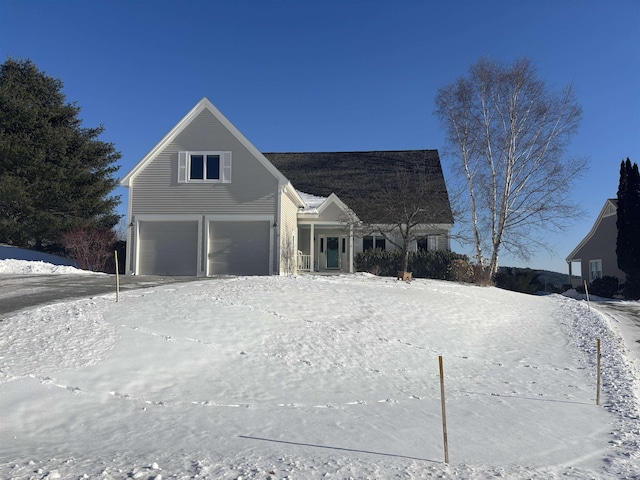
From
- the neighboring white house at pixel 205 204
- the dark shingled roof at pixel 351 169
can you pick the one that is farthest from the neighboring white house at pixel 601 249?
the neighboring white house at pixel 205 204

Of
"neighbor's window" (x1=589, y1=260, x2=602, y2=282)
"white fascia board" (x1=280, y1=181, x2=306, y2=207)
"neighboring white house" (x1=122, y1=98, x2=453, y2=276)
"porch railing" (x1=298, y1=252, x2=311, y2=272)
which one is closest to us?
"neighboring white house" (x1=122, y1=98, x2=453, y2=276)

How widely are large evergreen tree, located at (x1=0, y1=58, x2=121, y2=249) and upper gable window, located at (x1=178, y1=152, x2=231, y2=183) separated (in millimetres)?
11124

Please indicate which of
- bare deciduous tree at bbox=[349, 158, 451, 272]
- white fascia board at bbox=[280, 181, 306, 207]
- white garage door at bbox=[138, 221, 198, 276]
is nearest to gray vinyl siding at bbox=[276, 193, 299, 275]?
white fascia board at bbox=[280, 181, 306, 207]

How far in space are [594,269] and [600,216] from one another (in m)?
3.69

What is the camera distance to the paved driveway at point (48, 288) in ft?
38.9

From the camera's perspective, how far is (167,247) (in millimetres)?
20906

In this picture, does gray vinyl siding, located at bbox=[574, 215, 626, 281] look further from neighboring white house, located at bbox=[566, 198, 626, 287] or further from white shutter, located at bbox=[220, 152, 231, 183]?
white shutter, located at bbox=[220, 152, 231, 183]

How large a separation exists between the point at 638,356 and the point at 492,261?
15.1 metres

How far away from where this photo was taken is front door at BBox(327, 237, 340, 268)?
26891 mm

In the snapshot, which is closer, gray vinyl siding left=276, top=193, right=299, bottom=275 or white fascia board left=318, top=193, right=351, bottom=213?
gray vinyl siding left=276, top=193, right=299, bottom=275

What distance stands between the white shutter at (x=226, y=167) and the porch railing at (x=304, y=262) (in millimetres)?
5726

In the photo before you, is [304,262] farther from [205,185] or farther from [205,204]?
[205,185]

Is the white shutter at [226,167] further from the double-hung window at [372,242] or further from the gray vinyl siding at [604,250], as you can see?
the gray vinyl siding at [604,250]

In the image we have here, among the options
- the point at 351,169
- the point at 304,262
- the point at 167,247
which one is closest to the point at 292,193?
the point at 304,262
